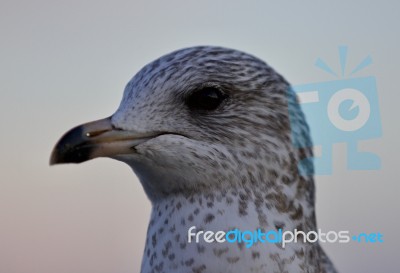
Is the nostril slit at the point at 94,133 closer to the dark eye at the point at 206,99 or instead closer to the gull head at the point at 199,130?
the gull head at the point at 199,130

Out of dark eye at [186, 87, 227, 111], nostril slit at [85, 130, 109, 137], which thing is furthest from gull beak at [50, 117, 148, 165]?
dark eye at [186, 87, 227, 111]

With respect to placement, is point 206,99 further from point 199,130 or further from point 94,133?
point 94,133

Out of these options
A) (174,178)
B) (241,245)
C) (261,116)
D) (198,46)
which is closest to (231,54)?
(198,46)

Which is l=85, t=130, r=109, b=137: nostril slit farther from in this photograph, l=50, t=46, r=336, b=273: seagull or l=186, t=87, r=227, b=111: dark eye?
l=186, t=87, r=227, b=111: dark eye

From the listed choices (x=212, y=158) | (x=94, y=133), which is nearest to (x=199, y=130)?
(x=212, y=158)

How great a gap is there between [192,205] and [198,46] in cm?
45

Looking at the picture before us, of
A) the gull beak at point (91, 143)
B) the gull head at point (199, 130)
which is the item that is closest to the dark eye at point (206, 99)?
the gull head at point (199, 130)

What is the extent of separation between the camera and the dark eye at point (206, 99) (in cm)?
166

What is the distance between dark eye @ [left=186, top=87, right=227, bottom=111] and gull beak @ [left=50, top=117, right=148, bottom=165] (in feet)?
0.56

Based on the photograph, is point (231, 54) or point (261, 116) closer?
point (261, 116)

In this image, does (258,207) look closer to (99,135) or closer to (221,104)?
(221,104)

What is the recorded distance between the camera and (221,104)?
5.46ft

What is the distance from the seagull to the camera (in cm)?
159

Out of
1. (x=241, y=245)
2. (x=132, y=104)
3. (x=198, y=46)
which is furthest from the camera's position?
(x=198, y=46)
